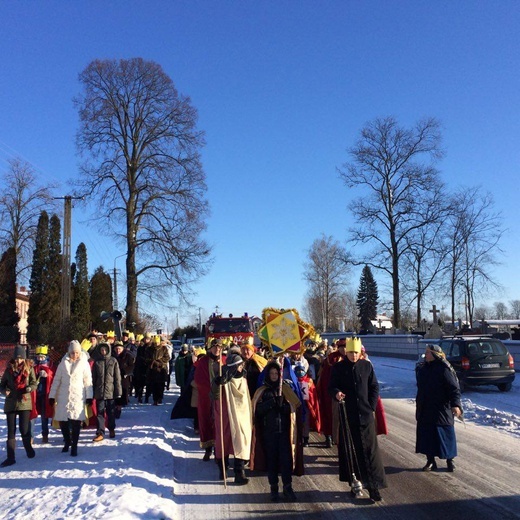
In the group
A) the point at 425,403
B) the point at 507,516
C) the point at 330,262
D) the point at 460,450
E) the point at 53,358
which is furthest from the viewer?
the point at 330,262

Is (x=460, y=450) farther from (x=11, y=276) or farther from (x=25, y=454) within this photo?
(x=11, y=276)

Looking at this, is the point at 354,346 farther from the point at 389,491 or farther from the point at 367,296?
the point at 367,296

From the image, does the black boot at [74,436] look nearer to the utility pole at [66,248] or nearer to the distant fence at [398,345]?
the utility pole at [66,248]

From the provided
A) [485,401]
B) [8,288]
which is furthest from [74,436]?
[8,288]

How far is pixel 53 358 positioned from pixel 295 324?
44.6 ft

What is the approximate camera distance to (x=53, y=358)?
64.5 ft

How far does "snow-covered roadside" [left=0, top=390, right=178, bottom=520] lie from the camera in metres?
5.89

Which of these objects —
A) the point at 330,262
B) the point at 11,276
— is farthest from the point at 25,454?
the point at 330,262

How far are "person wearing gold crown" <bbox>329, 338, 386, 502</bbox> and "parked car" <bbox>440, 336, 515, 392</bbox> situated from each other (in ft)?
32.0

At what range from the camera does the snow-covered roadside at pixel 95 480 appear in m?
5.89

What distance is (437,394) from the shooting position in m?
7.68

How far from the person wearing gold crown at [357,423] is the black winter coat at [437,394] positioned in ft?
4.59

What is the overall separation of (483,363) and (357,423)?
10139 millimetres

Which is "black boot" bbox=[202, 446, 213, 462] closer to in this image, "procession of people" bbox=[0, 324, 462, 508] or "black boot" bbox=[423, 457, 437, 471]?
"procession of people" bbox=[0, 324, 462, 508]
